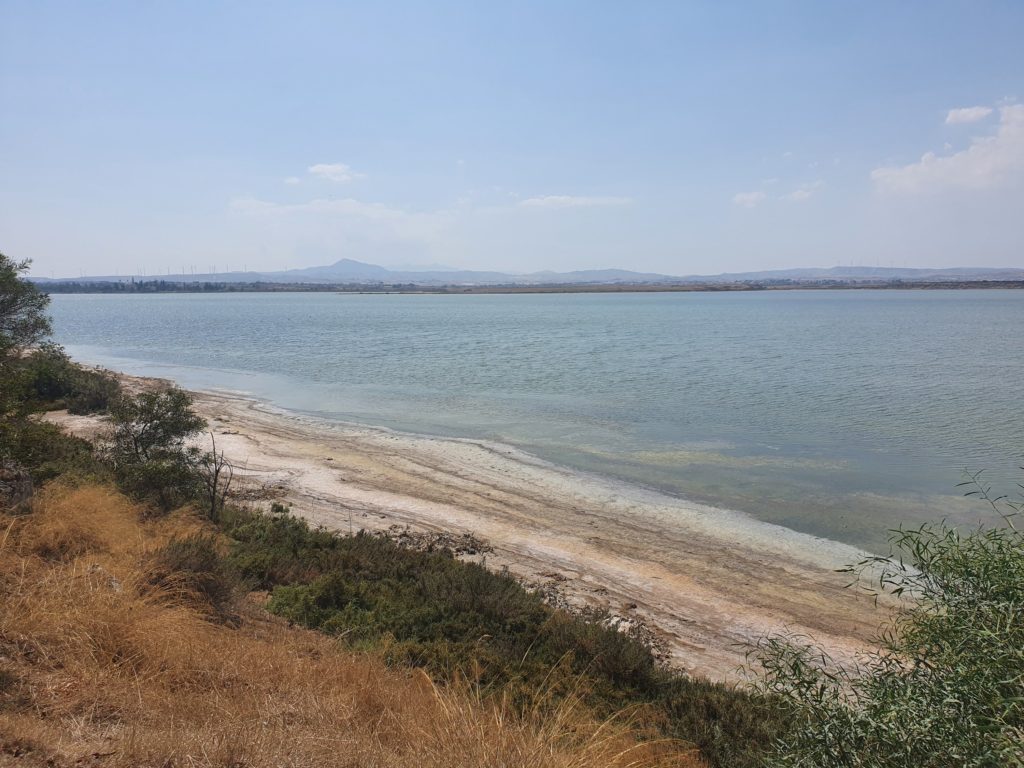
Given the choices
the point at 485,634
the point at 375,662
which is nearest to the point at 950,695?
the point at 375,662

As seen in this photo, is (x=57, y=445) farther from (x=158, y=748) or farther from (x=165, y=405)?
(x=158, y=748)

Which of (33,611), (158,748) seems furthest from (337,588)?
(158,748)

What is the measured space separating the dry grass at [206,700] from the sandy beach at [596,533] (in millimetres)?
3825

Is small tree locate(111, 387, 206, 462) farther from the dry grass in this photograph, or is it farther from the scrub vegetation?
the dry grass

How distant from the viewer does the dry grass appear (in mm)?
4320

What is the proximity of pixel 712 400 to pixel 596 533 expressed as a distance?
61.5 feet

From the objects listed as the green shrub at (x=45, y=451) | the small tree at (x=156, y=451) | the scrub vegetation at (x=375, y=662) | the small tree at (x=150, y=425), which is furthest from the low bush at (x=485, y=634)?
the small tree at (x=150, y=425)

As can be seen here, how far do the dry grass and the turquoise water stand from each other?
40.5ft

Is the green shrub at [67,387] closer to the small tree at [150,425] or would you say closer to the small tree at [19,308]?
the small tree at [19,308]

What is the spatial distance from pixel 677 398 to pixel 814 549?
18661 mm

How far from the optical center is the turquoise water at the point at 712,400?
18.4 m

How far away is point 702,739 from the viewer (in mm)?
6543

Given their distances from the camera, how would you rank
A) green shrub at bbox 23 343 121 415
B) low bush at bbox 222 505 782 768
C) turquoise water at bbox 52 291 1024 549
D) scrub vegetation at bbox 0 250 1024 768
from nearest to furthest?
scrub vegetation at bbox 0 250 1024 768
low bush at bbox 222 505 782 768
turquoise water at bbox 52 291 1024 549
green shrub at bbox 23 343 121 415

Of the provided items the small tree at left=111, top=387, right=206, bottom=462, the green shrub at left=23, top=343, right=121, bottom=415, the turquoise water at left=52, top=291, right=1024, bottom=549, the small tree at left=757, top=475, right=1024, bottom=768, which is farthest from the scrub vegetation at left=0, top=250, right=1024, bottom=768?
the green shrub at left=23, top=343, right=121, bottom=415
